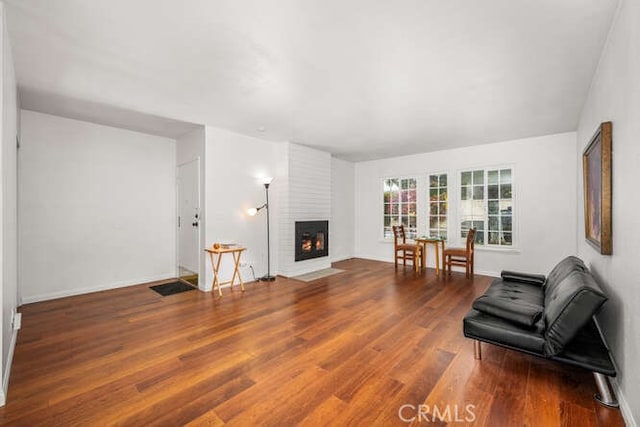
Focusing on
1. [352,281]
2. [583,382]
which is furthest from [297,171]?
[583,382]

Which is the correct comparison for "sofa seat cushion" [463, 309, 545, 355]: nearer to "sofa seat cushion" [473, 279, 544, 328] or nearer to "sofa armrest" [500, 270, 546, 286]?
"sofa seat cushion" [473, 279, 544, 328]

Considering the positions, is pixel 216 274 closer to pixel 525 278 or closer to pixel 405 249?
pixel 405 249

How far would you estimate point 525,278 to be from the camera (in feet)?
11.4

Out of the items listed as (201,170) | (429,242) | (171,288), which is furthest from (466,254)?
(171,288)

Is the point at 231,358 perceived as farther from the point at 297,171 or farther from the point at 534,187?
the point at 534,187

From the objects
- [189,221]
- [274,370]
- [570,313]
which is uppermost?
[189,221]

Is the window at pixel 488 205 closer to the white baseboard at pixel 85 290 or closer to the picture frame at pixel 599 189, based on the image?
the picture frame at pixel 599 189

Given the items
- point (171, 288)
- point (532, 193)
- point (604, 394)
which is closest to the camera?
point (604, 394)

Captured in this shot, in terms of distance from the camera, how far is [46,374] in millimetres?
2221

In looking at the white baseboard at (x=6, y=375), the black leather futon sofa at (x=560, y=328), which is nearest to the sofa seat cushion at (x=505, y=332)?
the black leather futon sofa at (x=560, y=328)

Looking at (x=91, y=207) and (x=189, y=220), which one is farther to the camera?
(x=189, y=220)

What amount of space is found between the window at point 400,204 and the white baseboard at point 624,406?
15.8 feet

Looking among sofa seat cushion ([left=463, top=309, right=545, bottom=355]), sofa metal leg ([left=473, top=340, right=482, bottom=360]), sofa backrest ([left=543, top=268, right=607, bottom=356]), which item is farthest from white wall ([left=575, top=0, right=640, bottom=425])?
sofa metal leg ([left=473, top=340, right=482, bottom=360])

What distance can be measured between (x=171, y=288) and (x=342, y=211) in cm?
434
